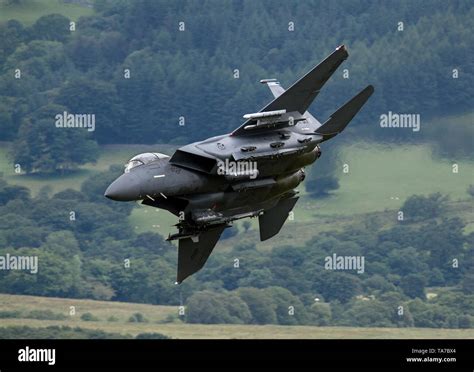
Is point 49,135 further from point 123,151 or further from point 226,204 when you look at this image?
point 226,204

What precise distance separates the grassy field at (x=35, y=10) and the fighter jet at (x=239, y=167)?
84.2 metres

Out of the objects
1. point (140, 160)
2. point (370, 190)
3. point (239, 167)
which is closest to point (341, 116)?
point (239, 167)

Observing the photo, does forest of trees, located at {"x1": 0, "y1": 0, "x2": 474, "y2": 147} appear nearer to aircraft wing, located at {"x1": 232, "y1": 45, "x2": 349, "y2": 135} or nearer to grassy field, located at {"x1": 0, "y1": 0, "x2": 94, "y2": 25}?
grassy field, located at {"x1": 0, "y1": 0, "x2": 94, "y2": 25}

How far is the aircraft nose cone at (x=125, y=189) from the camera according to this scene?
156 ft

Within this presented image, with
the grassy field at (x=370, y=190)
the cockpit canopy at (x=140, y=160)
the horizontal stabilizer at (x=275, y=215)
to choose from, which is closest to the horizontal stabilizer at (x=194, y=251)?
the horizontal stabilizer at (x=275, y=215)

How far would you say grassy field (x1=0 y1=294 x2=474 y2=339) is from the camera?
84312 mm

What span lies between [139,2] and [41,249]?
34.8 m

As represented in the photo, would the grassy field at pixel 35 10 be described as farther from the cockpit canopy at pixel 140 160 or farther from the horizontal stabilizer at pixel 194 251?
the cockpit canopy at pixel 140 160

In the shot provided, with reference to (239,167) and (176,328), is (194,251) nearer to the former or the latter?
(239,167)

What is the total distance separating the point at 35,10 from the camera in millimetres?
133500

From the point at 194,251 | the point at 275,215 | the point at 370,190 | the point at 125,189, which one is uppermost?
the point at 370,190

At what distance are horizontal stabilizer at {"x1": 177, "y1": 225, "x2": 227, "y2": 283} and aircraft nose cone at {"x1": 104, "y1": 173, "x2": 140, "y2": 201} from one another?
4851 millimetres

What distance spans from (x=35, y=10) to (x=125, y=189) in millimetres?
87927
